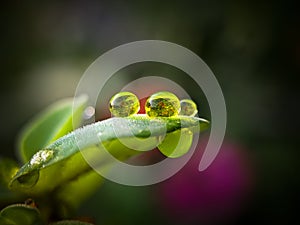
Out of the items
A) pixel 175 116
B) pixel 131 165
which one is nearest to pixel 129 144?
pixel 175 116

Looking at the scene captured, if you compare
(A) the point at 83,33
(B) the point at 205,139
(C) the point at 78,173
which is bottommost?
(C) the point at 78,173

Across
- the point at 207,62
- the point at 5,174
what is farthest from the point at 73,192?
the point at 207,62

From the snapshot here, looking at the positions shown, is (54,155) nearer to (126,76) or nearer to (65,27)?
(126,76)

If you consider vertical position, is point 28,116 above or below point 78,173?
above

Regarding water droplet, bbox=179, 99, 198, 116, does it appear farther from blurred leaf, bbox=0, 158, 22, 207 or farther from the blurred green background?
the blurred green background

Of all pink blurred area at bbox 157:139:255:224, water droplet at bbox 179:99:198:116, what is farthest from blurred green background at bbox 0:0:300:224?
water droplet at bbox 179:99:198:116

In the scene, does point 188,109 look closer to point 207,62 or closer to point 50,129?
point 50,129
